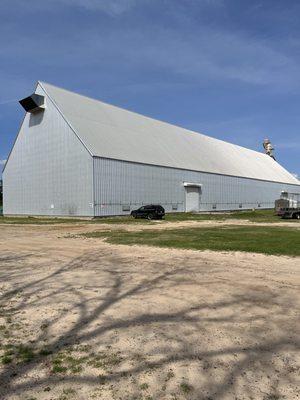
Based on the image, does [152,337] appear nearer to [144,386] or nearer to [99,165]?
[144,386]

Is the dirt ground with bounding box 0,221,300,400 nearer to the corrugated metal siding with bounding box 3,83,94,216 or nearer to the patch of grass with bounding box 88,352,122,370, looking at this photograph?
the patch of grass with bounding box 88,352,122,370

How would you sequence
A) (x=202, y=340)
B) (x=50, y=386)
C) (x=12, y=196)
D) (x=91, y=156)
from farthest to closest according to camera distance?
(x=12, y=196), (x=91, y=156), (x=202, y=340), (x=50, y=386)

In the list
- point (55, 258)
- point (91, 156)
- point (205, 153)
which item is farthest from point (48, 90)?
point (55, 258)

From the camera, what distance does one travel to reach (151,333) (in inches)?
255

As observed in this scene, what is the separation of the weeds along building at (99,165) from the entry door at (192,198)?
0.14m

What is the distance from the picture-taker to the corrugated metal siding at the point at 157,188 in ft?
150

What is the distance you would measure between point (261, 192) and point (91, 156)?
1756 inches

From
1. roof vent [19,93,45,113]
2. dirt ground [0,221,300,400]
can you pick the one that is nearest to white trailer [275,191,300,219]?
roof vent [19,93,45,113]

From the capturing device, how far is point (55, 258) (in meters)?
14.6

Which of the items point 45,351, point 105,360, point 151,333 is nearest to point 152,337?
point 151,333

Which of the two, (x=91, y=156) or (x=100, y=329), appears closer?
(x=100, y=329)

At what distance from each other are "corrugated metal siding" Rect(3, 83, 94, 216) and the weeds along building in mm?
106

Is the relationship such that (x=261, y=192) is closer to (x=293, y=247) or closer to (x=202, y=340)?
(x=293, y=247)

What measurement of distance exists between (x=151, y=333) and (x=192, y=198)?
2106 inches
